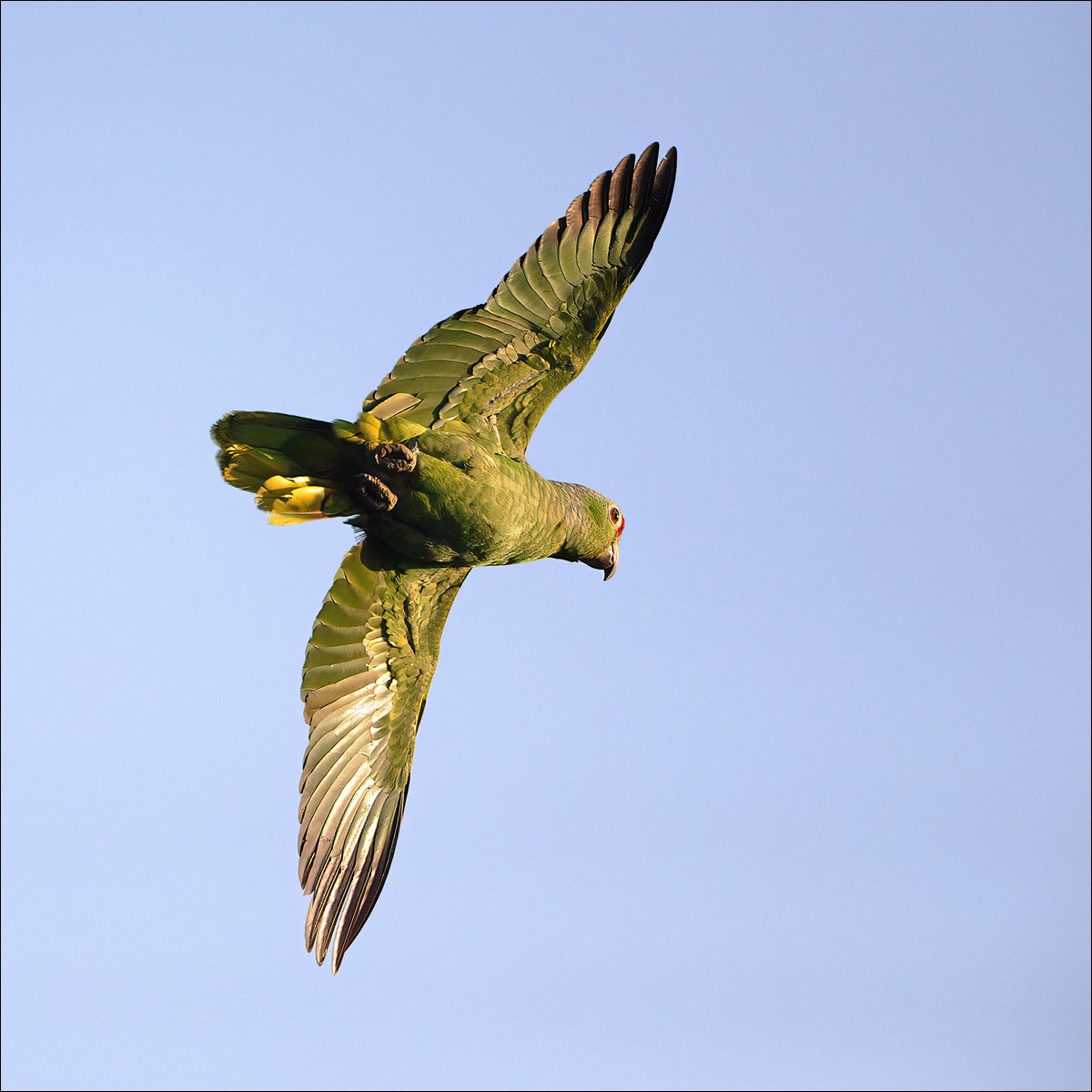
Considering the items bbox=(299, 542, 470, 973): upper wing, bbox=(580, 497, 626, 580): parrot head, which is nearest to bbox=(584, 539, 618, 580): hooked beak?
bbox=(580, 497, 626, 580): parrot head

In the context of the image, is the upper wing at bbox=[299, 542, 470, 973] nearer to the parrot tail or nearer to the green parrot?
the green parrot

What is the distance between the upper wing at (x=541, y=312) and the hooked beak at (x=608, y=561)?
1.15m

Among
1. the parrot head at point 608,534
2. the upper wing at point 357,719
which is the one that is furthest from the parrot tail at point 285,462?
the parrot head at point 608,534

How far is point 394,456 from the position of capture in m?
9.59

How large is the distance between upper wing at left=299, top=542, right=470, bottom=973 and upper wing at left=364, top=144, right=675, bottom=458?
142 cm

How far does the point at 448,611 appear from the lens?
458 inches

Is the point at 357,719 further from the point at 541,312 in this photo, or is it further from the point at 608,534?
the point at 541,312

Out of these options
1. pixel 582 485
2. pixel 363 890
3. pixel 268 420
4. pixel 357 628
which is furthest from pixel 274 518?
pixel 363 890

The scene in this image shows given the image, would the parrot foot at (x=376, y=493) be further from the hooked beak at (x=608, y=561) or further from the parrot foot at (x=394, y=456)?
the hooked beak at (x=608, y=561)

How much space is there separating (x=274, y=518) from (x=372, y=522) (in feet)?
2.54

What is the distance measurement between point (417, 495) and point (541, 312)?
68.2 inches

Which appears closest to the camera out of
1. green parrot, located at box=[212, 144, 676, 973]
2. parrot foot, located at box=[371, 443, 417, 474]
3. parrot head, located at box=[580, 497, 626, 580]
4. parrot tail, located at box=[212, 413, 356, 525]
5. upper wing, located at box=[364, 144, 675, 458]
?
parrot tail, located at box=[212, 413, 356, 525]

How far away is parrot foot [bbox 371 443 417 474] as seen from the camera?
31.5 feet

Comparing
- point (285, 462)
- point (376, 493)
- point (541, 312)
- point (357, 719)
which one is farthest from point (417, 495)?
point (357, 719)
